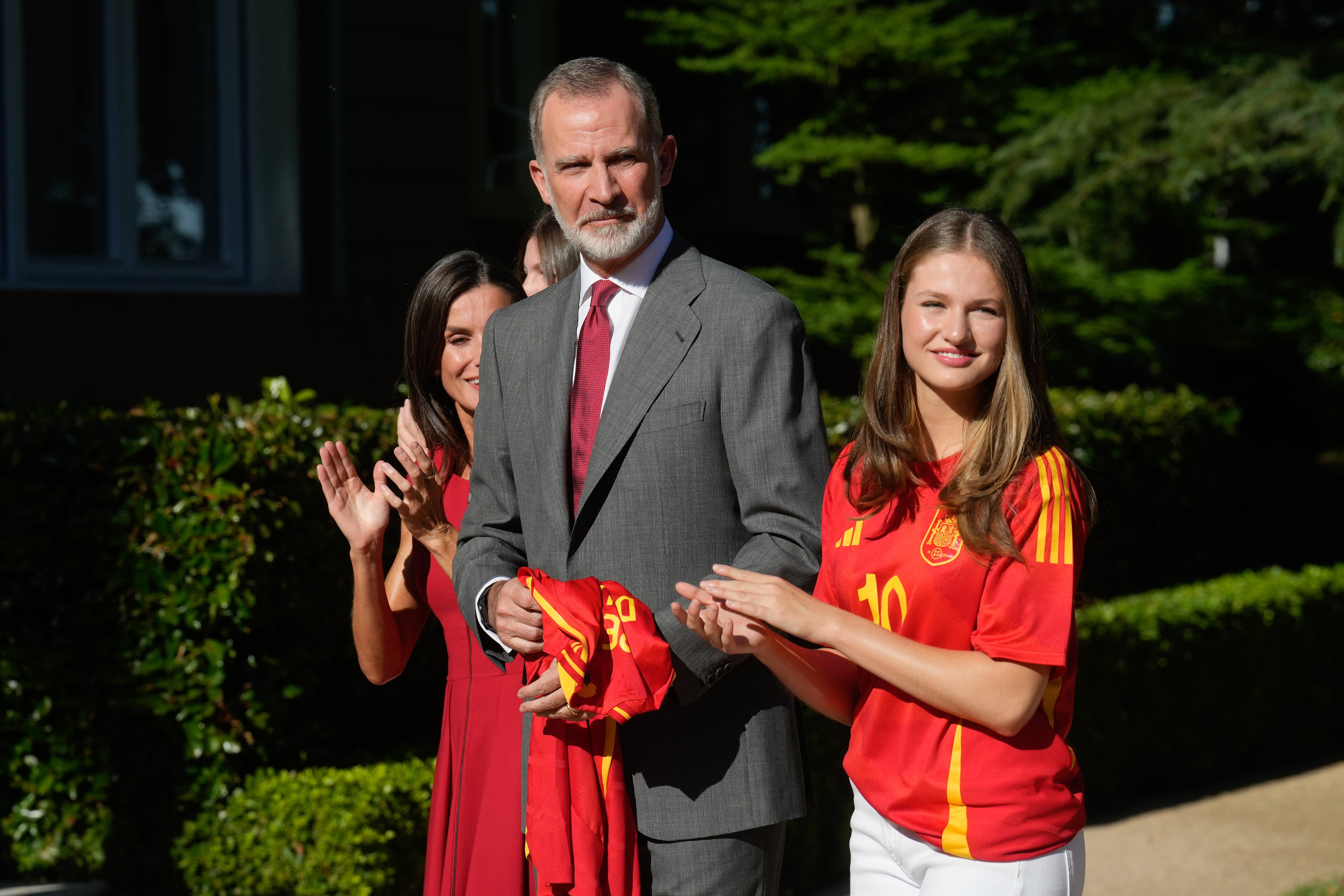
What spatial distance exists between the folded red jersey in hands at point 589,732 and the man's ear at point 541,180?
2.45 feet

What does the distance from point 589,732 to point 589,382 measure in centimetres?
65

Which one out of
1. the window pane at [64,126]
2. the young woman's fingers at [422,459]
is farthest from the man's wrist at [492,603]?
the window pane at [64,126]

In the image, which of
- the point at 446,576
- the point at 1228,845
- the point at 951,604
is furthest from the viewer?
the point at 1228,845

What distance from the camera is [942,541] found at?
2.16 meters

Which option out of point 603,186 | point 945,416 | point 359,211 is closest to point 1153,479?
point 359,211

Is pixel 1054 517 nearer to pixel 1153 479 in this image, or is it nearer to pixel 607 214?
pixel 607 214

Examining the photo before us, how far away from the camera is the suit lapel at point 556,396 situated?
2320 mm

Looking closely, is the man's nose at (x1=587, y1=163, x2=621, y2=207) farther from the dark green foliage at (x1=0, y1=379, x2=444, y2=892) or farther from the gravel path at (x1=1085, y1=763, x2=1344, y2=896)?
the gravel path at (x1=1085, y1=763, x2=1344, y2=896)

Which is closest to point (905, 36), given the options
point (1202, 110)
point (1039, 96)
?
point (1039, 96)

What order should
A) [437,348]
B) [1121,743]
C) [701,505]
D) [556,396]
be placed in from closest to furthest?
[701,505] < [556,396] < [437,348] < [1121,743]

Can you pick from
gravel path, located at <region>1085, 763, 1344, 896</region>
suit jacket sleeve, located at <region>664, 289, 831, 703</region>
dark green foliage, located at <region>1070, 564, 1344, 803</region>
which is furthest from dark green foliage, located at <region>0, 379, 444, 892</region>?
dark green foliage, located at <region>1070, 564, 1344, 803</region>

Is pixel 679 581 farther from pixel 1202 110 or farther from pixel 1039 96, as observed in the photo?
pixel 1039 96

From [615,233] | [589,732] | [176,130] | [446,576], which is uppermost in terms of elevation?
[176,130]

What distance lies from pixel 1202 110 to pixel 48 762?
6.40m
